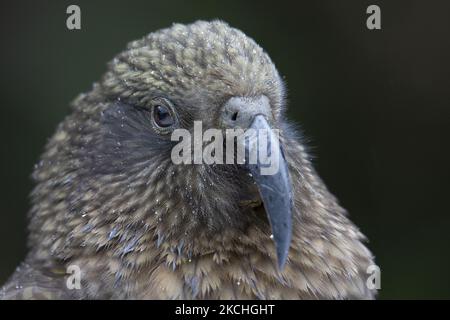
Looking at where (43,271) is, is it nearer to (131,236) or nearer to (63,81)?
(131,236)

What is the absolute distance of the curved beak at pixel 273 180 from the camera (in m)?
2.52

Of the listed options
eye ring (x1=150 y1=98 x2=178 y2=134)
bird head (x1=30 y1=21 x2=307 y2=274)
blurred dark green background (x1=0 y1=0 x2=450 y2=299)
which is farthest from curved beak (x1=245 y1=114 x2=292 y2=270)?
blurred dark green background (x1=0 y1=0 x2=450 y2=299)

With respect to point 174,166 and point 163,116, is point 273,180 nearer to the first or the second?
point 174,166

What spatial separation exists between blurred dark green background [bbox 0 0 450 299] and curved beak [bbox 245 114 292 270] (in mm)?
2916

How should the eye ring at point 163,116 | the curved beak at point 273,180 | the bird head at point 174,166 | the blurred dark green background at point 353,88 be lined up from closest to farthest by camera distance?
the curved beak at point 273,180
the bird head at point 174,166
the eye ring at point 163,116
the blurred dark green background at point 353,88

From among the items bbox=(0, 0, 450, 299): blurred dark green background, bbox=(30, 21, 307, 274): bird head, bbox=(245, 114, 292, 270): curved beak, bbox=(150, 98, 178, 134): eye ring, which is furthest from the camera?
bbox=(0, 0, 450, 299): blurred dark green background

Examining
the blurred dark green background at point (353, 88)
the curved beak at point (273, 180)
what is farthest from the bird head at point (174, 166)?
the blurred dark green background at point (353, 88)

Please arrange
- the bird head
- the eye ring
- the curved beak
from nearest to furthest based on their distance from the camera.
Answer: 1. the curved beak
2. the bird head
3. the eye ring

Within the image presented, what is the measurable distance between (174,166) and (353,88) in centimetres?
305

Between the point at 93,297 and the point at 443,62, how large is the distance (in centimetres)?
368

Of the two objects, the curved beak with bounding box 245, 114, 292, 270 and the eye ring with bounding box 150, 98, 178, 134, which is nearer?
the curved beak with bounding box 245, 114, 292, 270

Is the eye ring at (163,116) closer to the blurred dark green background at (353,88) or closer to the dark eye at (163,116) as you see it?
the dark eye at (163,116)

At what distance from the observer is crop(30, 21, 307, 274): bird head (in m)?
2.71

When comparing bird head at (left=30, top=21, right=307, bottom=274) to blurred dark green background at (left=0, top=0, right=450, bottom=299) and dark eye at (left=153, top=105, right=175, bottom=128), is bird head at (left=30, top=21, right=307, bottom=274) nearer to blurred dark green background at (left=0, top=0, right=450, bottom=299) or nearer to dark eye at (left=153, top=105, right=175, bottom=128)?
dark eye at (left=153, top=105, right=175, bottom=128)
